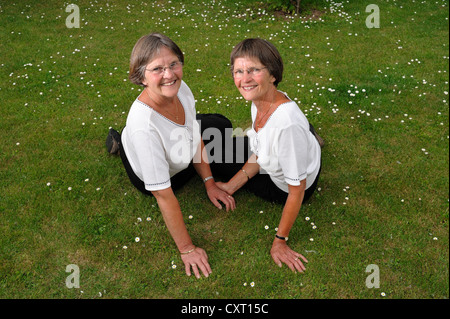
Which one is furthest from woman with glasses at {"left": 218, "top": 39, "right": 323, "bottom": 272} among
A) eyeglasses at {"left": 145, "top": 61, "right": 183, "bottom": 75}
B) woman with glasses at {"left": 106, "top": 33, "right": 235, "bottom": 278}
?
woman with glasses at {"left": 106, "top": 33, "right": 235, "bottom": 278}

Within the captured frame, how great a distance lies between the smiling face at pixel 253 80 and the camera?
3.39m

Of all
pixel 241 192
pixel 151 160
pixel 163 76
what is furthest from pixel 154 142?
pixel 241 192

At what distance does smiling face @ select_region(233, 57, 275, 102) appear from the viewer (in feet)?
11.1

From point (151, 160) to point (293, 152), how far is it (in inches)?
53.7

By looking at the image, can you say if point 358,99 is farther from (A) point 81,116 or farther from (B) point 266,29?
(A) point 81,116

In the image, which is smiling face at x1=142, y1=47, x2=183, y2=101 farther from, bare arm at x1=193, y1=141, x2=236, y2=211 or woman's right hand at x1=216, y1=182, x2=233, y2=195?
woman's right hand at x1=216, y1=182, x2=233, y2=195

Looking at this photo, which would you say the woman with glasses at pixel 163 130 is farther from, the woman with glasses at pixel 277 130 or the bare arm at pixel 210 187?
the woman with glasses at pixel 277 130

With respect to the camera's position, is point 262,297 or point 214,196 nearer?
point 262,297

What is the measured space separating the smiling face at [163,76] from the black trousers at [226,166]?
1268mm

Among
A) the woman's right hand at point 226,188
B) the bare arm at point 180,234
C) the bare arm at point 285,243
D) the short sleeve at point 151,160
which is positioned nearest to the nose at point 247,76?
the short sleeve at point 151,160

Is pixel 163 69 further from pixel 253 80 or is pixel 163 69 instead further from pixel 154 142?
pixel 253 80
